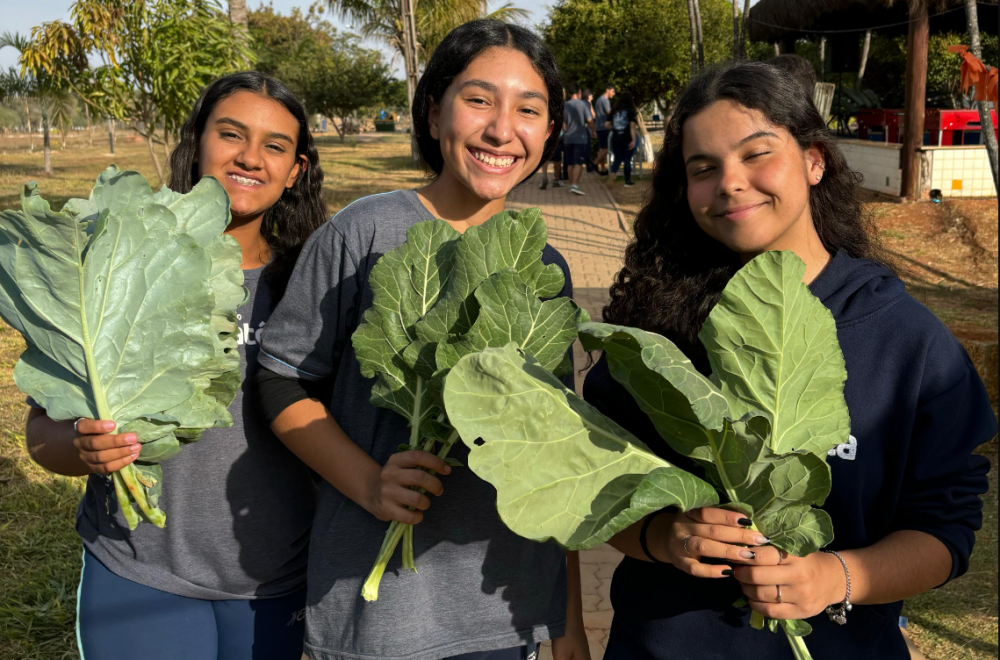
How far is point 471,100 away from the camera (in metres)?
2.05

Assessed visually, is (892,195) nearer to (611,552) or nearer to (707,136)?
(611,552)

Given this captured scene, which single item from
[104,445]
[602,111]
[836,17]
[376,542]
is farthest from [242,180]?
[602,111]

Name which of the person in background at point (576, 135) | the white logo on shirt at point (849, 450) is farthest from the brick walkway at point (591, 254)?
the white logo on shirt at point (849, 450)

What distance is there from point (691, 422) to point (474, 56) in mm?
1131

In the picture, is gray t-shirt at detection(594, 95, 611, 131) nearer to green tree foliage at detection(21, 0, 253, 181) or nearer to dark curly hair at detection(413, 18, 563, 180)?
green tree foliage at detection(21, 0, 253, 181)

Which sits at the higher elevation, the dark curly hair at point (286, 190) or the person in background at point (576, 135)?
the person in background at point (576, 135)

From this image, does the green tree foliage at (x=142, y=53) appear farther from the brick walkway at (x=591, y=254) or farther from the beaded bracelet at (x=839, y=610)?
the beaded bracelet at (x=839, y=610)

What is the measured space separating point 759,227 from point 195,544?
167 cm

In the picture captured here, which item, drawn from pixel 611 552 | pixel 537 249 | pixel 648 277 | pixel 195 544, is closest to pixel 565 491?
pixel 537 249

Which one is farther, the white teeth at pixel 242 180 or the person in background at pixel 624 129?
the person in background at pixel 624 129

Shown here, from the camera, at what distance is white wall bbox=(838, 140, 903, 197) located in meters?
14.4

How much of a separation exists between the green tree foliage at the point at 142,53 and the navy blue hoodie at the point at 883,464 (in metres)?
10.5

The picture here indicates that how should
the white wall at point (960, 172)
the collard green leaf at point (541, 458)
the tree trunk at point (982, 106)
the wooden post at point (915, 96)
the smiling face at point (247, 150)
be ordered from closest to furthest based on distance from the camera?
the collard green leaf at point (541, 458) → the smiling face at point (247, 150) → the tree trunk at point (982, 106) → the wooden post at point (915, 96) → the white wall at point (960, 172)

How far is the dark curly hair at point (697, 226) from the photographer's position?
6.32 ft
